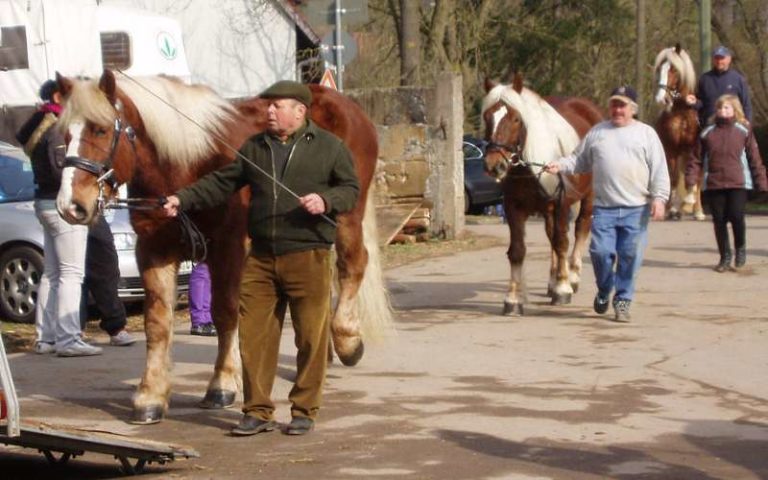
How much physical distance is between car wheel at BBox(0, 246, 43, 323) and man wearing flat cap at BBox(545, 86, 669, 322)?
4.70 meters

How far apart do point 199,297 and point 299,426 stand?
13.7 ft

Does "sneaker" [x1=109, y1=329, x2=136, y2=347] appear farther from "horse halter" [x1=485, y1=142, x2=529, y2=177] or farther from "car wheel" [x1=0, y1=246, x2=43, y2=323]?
"horse halter" [x1=485, y1=142, x2=529, y2=177]

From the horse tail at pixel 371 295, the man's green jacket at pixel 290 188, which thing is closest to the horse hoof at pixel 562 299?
the horse tail at pixel 371 295

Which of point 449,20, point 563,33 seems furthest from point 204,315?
point 563,33

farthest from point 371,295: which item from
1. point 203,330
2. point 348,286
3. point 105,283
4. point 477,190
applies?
point 477,190

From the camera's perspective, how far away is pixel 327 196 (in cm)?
805

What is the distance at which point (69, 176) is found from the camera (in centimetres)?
796

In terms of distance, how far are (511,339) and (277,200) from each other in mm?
4137

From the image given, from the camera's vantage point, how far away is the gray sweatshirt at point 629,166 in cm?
1239

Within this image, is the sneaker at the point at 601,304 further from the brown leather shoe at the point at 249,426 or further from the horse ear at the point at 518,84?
the brown leather shoe at the point at 249,426

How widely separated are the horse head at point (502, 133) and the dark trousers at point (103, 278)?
3.18 m

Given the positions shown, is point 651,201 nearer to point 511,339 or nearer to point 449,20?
point 511,339

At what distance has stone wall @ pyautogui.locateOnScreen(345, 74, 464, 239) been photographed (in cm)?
1980

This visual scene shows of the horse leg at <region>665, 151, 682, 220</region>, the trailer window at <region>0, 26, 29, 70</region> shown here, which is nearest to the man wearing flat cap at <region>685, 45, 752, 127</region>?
the horse leg at <region>665, 151, 682, 220</region>
